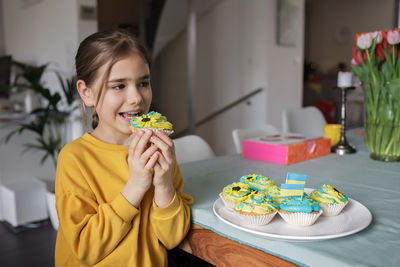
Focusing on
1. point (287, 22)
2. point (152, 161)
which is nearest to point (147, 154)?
point (152, 161)

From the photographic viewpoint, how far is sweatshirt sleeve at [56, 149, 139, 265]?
856mm

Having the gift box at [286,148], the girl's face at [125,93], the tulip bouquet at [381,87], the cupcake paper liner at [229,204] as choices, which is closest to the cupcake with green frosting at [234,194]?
the cupcake paper liner at [229,204]

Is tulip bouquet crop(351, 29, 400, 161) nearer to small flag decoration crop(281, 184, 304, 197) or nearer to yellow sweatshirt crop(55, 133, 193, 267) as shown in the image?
small flag decoration crop(281, 184, 304, 197)

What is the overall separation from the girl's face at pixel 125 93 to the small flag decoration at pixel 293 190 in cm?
44

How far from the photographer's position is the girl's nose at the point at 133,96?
960mm

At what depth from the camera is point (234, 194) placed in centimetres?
91

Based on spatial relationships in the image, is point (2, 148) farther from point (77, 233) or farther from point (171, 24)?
point (171, 24)

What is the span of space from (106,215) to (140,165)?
0.15 metres

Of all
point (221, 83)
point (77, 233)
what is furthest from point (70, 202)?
point (221, 83)

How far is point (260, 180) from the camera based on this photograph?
98 centimetres

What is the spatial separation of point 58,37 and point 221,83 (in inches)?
86.7

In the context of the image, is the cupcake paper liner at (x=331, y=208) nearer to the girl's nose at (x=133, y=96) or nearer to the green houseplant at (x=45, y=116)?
the girl's nose at (x=133, y=96)

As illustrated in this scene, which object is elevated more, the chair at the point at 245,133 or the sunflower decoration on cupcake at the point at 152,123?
the sunflower decoration on cupcake at the point at 152,123

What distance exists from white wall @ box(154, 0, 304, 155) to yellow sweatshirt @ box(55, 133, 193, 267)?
3793mm
